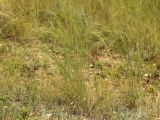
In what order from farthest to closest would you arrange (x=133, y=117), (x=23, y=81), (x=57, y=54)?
1. (x=57, y=54)
2. (x=23, y=81)
3. (x=133, y=117)

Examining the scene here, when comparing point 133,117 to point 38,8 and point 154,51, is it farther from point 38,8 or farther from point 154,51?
point 38,8

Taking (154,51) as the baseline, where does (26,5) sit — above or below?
above

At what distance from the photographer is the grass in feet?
12.5

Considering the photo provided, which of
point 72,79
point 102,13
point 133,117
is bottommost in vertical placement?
point 133,117

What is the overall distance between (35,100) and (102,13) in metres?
1.79

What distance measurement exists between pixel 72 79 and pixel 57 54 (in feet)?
2.42

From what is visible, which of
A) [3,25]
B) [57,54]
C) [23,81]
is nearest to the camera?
[23,81]

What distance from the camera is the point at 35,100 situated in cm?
389

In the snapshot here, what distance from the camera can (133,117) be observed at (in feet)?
12.1

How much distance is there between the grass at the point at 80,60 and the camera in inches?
150

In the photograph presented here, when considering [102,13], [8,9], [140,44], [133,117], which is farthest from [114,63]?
[8,9]

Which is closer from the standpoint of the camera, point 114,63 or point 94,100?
point 94,100

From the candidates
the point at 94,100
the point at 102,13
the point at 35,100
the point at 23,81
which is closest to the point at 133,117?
the point at 94,100

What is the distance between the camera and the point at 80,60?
4.04 metres
